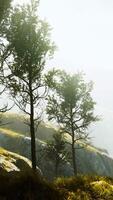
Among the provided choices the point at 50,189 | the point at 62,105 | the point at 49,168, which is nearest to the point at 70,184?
the point at 50,189

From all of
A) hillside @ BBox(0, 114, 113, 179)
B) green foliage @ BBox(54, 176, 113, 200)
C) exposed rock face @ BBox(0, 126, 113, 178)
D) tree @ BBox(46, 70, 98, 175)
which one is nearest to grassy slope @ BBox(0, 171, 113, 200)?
green foliage @ BBox(54, 176, 113, 200)

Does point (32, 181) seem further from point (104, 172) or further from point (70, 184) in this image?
point (104, 172)

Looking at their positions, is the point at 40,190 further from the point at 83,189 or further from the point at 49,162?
the point at 49,162

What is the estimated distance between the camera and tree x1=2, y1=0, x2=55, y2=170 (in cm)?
2503

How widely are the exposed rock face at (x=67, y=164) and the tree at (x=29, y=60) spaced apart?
45213 mm

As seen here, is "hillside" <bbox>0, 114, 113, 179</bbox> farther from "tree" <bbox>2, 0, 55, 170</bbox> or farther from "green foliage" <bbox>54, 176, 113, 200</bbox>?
"green foliage" <bbox>54, 176, 113, 200</bbox>

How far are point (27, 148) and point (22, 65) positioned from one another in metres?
51.5

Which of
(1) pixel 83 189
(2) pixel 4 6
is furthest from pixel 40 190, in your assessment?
(2) pixel 4 6

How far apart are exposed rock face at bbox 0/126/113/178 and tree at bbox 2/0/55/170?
45213 millimetres

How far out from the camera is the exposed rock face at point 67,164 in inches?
2773

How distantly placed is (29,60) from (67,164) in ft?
161

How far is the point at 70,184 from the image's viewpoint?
14.5m

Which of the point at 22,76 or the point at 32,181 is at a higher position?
the point at 22,76

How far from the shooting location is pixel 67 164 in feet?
235
